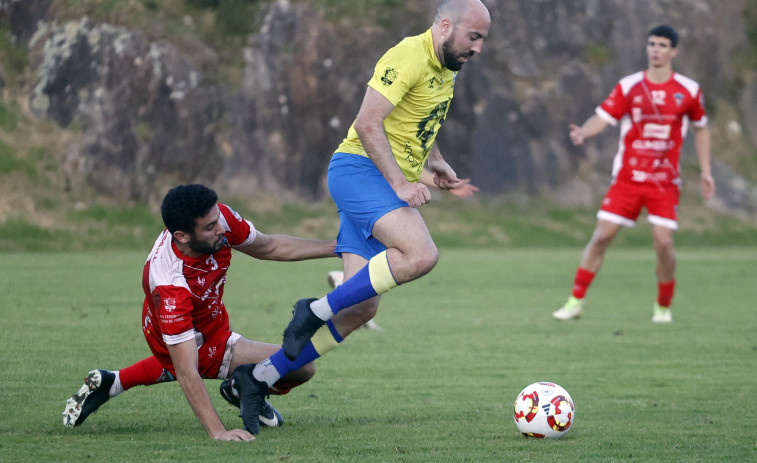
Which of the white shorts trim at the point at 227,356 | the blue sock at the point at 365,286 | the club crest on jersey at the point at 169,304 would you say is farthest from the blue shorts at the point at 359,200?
the club crest on jersey at the point at 169,304

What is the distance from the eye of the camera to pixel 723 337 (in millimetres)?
8844

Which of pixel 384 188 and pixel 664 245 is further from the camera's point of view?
pixel 664 245

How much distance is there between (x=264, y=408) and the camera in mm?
5078

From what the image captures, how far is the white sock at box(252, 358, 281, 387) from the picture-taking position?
5.14m

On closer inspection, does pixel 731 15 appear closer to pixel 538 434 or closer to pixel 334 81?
pixel 334 81

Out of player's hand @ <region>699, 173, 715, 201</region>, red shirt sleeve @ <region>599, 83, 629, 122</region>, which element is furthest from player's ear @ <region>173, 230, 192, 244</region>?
player's hand @ <region>699, 173, 715, 201</region>

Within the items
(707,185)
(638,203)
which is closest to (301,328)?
(638,203)

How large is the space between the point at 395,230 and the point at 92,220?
55.2 feet

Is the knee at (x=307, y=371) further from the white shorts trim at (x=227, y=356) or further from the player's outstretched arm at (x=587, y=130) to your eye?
the player's outstretched arm at (x=587, y=130)

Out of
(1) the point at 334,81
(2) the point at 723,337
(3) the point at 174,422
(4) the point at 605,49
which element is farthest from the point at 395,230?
(4) the point at 605,49

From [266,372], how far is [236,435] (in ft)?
1.76

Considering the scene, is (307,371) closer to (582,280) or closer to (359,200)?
(359,200)

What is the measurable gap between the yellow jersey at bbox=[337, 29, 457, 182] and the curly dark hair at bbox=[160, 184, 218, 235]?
1.15 meters

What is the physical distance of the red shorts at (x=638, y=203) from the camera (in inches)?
399
